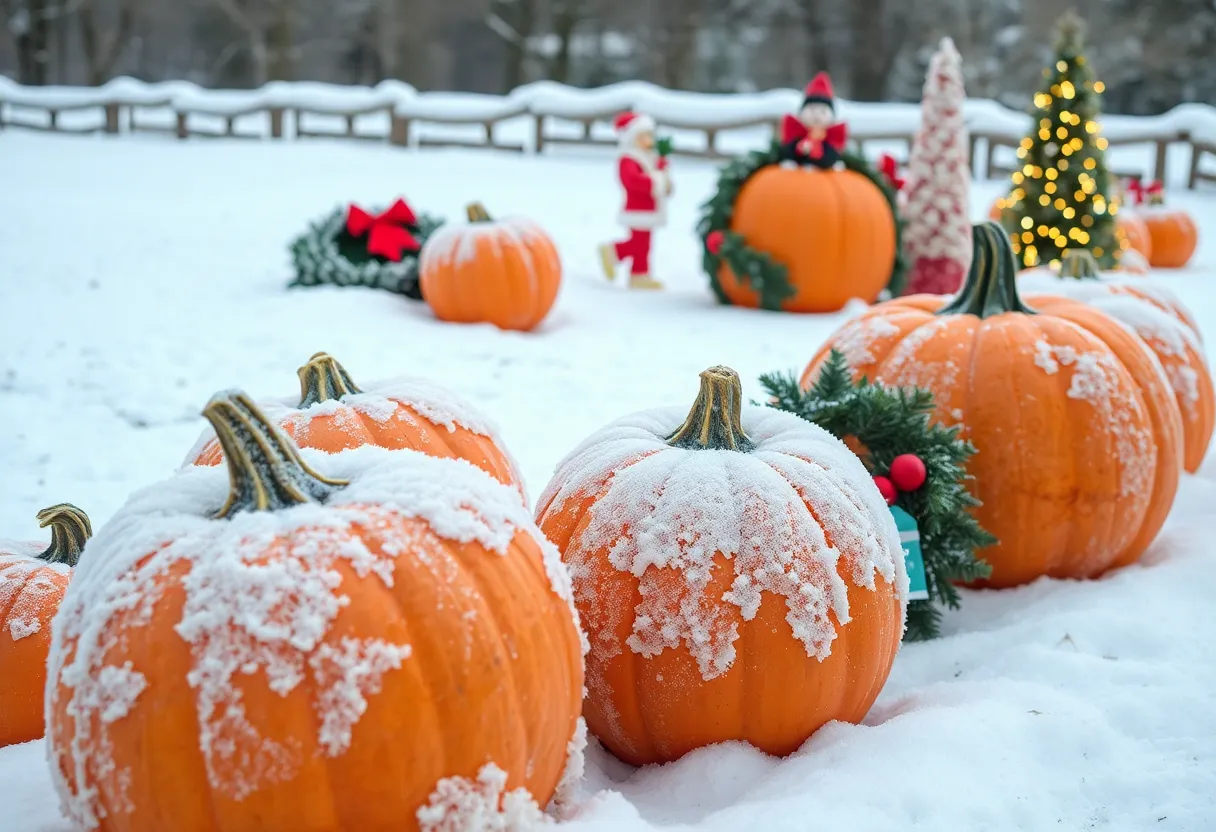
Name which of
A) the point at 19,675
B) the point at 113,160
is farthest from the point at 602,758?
the point at 113,160

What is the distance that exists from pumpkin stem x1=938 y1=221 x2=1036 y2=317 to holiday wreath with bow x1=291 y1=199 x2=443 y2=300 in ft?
14.6

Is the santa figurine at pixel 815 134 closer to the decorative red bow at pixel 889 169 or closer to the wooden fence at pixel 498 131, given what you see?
the decorative red bow at pixel 889 169

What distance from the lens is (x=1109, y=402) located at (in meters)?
2.63

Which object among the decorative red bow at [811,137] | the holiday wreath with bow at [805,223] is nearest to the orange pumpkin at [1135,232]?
the holiday wreath with bow at [805,223]

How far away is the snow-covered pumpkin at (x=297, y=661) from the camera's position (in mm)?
1342

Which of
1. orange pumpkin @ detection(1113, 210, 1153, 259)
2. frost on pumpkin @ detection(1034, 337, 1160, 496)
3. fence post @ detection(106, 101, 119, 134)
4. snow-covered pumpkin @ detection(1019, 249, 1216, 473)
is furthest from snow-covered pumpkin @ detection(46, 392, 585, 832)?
fence post @ detection(106, 101, 119, 134)

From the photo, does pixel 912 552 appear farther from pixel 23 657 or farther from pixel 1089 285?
pixel 23 657

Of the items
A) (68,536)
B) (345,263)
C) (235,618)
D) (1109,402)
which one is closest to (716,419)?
(235,618)

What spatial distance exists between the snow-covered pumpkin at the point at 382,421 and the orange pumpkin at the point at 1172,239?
844 cm

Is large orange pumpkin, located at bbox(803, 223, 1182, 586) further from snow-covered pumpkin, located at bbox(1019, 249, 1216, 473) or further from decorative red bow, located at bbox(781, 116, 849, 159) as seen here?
decorative red bow, located at bbox(781, 116, 849, 159)

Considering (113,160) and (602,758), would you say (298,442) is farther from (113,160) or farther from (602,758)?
(113,160)

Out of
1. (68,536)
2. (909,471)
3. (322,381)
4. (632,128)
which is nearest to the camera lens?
(68,536)

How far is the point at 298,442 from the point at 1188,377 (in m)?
2.66

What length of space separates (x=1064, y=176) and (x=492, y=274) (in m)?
3.51
